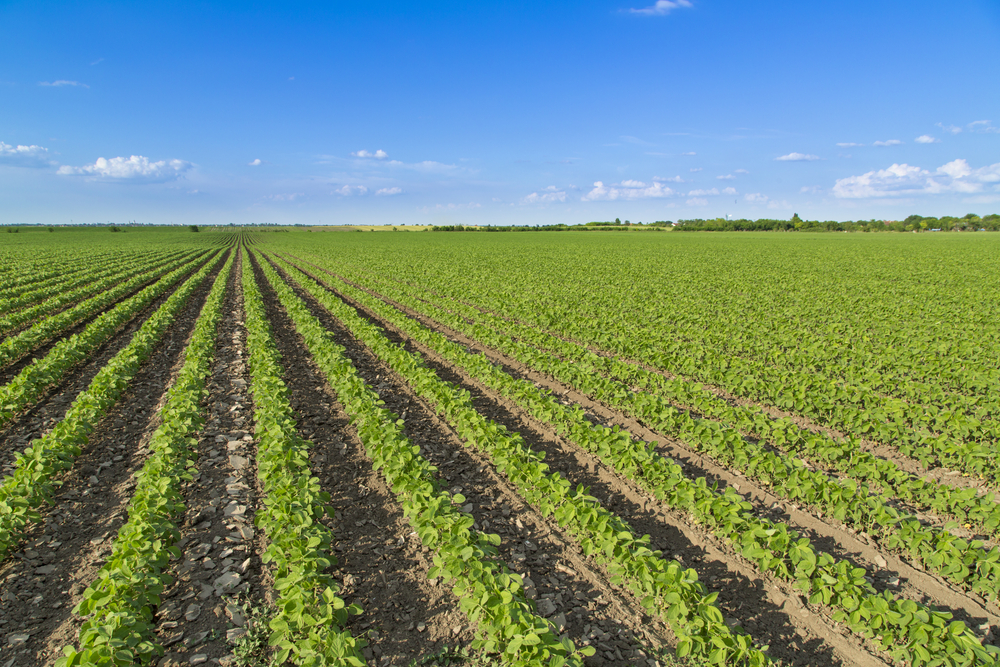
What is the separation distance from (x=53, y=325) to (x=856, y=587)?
22.0m

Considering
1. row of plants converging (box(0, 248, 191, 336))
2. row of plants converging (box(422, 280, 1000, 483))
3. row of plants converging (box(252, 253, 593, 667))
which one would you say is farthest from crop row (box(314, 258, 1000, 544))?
row of plants converging (box(0, 248, 191, 336))

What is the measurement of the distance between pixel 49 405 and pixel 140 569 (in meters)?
8.22

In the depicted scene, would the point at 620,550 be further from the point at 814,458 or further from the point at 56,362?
the point at 56,362

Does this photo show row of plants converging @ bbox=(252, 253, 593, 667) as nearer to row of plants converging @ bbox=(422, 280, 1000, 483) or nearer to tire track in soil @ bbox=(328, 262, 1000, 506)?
tire track in soil @ bbox=(328, 262, 1000, 506)

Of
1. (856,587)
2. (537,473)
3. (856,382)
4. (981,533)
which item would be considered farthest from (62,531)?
(856,382)

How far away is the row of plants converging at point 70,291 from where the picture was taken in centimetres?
1742

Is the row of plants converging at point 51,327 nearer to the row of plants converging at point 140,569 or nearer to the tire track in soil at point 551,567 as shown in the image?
the row of plants converging at point 140,569

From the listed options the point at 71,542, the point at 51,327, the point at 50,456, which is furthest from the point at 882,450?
the point at 51,327

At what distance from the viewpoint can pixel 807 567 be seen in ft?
15.9

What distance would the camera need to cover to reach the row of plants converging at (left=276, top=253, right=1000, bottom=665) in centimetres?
399

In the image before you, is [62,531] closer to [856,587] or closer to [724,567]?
[724,567]

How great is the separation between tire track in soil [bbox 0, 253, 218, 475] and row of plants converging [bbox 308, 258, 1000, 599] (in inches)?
398

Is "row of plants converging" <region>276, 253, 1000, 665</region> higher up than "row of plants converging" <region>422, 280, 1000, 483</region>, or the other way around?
"row of plants converging" <region>422, 280, 1000, 483</region>

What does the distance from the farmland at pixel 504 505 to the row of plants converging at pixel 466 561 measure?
4cm
